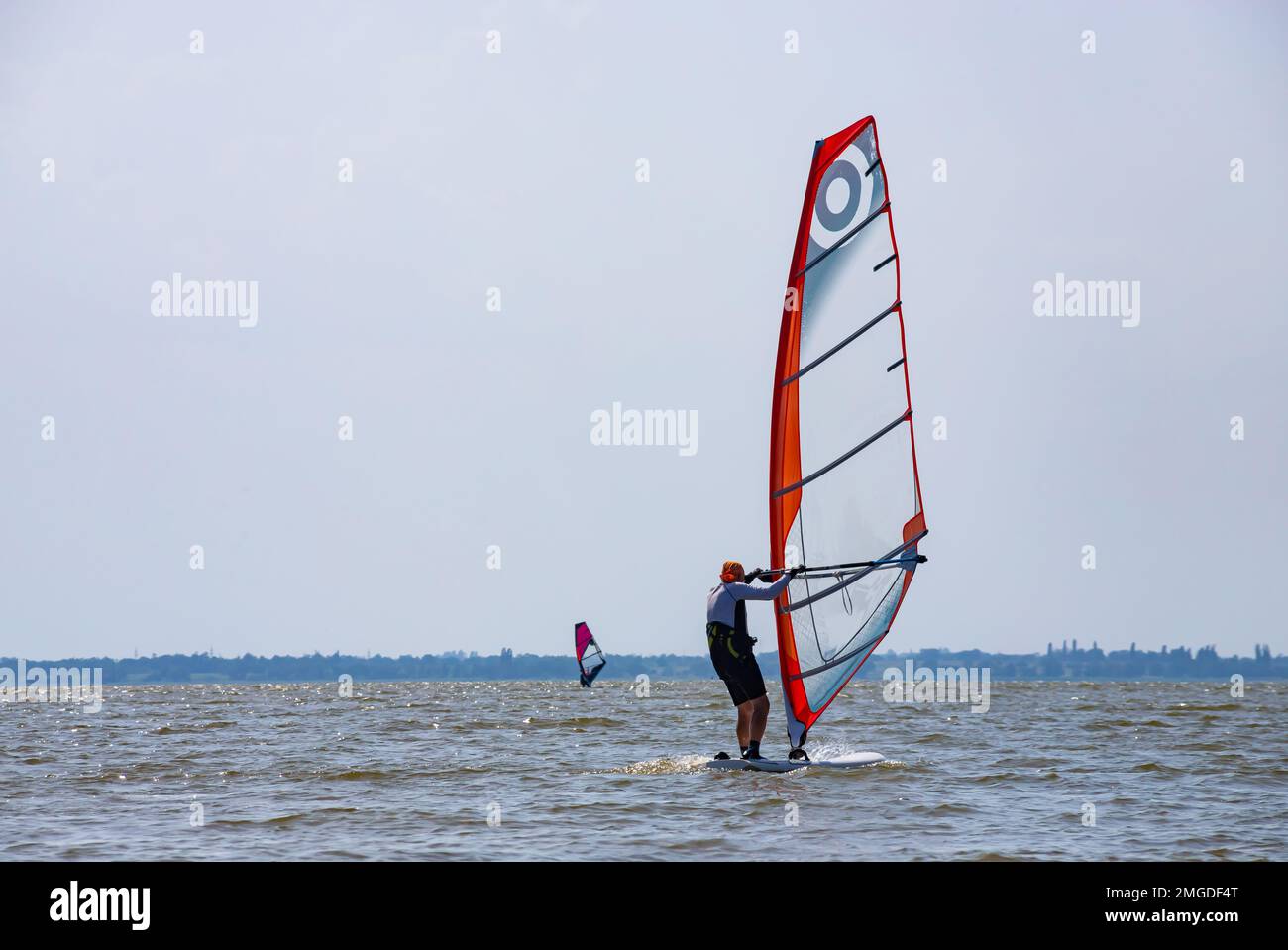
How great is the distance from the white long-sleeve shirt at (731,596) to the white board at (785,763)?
4.46 ft

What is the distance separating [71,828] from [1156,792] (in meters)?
8.73

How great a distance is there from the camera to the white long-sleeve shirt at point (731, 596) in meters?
11.6

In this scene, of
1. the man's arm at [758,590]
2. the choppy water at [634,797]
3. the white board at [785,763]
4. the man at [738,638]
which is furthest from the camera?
the white board at [785,763]

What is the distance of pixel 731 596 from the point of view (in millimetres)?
11797

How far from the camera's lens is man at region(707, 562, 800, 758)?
11695 millimetres

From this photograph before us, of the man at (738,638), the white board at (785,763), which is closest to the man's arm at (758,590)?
the man at (738,638)

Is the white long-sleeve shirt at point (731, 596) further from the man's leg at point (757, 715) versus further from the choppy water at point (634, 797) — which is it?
the choppy water at point (634, 797)

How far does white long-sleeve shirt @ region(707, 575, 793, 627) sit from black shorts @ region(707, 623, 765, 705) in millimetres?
81

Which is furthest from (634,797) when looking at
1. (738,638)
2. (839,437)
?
(839,437)

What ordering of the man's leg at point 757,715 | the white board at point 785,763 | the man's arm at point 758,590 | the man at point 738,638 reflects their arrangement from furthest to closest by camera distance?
the white board at point 785,763 < the man's leg at point 757,715 < the man at point 738,638 < the man's arm at point 758,590

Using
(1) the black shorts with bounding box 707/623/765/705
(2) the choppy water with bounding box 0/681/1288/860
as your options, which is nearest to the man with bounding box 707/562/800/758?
(1) the black shorts with bounding box 707/623/765/705

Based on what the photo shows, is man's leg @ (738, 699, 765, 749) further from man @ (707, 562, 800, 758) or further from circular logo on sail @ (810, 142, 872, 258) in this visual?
circular logo on sail @ (810, 142, 872, 258)
